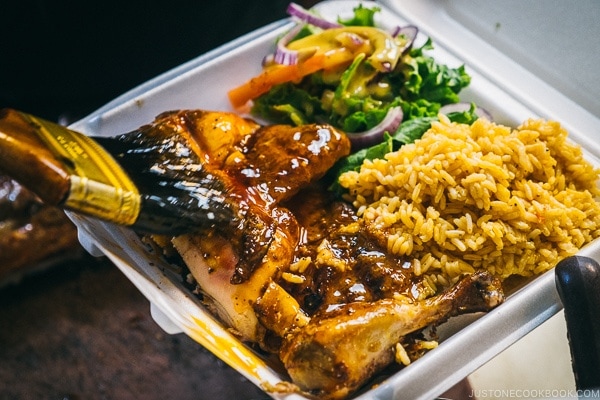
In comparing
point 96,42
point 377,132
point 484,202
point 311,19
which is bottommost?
point 96,42

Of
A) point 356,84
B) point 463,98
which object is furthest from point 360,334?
point 463,98

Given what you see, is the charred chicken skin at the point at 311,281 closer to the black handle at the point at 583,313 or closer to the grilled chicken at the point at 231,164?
the grilled chicken at the point at 231,164

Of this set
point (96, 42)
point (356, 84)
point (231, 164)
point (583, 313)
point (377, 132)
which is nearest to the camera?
point (583, 313)

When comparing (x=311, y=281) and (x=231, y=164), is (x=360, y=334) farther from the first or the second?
(x=231, y=164)

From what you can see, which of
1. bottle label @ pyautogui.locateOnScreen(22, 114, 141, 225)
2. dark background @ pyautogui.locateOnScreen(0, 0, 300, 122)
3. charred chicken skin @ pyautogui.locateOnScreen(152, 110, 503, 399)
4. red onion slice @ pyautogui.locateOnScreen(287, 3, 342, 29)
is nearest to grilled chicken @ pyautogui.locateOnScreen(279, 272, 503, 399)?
charred chicken skin @ pyautogui.locateOnScreen(152, 110, 503, 399)

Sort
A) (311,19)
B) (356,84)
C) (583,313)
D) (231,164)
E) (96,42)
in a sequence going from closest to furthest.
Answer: (583,313) < (231,164) < (356,84) < (311,19) < (96,42)

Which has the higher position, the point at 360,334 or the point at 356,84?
the point at 356,84

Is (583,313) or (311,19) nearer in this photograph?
(583,313)
